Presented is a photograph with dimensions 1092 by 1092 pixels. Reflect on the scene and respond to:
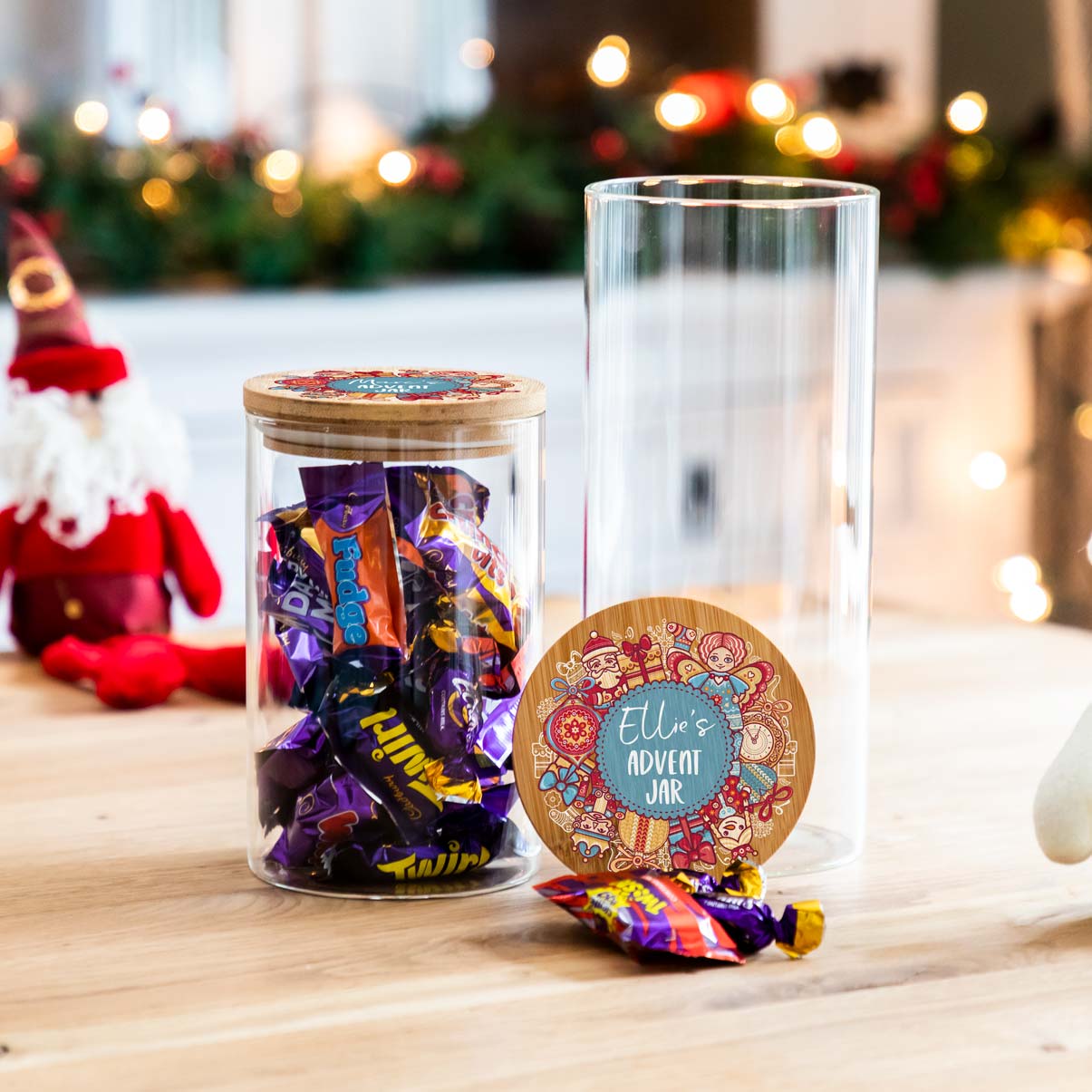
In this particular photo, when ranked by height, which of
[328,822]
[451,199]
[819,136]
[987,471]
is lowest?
[987,471]

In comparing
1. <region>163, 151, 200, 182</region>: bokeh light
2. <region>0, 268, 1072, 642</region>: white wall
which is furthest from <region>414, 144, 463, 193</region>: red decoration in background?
<region>163, 151, 200, 182</region>: bokeh light

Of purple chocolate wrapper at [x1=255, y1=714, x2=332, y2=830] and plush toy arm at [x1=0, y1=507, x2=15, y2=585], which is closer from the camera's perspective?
purple chocolate wrapper at [x1=255, y1=714, x2=332, y2=830]

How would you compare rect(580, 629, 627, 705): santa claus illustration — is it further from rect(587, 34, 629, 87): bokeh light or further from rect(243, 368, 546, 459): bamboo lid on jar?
rect(587, 34, 629, 87): bokeh light

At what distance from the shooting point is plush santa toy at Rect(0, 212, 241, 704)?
114 centimetres

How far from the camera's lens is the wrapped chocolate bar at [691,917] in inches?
25.1

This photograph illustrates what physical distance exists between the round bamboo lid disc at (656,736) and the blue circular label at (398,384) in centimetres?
13

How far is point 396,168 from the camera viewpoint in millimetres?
2443

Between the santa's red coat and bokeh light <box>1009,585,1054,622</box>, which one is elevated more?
the santa's red coat

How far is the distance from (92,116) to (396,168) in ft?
1.71

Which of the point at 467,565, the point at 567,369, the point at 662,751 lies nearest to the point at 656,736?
the point at 662,751

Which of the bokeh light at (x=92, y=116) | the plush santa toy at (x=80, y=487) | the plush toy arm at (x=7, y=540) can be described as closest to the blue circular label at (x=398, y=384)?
the plush santa toy at (x=80, y=487)

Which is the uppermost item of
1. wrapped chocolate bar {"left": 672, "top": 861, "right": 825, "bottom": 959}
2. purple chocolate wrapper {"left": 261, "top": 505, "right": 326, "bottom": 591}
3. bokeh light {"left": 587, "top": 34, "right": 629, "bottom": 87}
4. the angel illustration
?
bokeh light {"left": 587, "top": 34, "right": 629, "bottom": 87}

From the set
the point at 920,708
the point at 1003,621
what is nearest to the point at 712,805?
the point at 920,708

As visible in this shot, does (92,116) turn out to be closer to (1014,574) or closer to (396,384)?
(1014,574)
